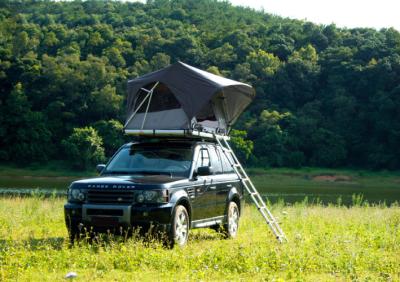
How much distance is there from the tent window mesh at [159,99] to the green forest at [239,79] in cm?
5843

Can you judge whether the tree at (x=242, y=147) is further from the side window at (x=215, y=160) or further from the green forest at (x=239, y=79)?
the side window at (x=215, y=160)

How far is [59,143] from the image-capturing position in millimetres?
79438

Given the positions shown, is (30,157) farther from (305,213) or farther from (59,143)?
(305,213)

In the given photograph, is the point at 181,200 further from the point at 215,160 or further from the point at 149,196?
the point at 215,160

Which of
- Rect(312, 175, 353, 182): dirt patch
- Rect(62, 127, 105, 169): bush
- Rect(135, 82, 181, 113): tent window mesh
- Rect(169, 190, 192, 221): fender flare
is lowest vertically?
Rect(312, 175, 353, 182): dirt patch

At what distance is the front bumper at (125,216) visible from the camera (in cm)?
1011

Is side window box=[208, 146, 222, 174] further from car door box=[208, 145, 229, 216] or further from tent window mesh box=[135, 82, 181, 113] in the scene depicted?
tent window mesh box=[135, 82, 181, 113]

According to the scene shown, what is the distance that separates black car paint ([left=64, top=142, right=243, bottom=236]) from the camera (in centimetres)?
1016

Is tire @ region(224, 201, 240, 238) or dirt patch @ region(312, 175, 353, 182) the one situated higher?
tire @ region(224, 201, 240, 238)

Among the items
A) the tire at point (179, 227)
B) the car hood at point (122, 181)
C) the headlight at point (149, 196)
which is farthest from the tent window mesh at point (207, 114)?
the headlight at point (149, 196)

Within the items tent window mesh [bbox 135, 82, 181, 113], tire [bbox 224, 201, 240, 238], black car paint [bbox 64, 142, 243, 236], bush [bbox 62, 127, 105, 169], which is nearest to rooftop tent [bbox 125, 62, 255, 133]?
tent window mesh [bbox 135, 82, 181, 113]

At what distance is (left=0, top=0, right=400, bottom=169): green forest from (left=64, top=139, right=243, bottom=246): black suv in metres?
59.5

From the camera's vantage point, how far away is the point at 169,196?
10.4 m

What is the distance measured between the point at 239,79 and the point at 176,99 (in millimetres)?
80552
